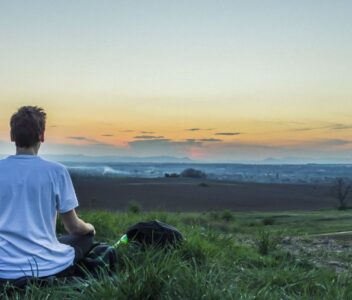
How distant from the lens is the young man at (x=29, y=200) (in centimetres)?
490

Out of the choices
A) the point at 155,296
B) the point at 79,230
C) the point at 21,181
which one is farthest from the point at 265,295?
the point at 21,181

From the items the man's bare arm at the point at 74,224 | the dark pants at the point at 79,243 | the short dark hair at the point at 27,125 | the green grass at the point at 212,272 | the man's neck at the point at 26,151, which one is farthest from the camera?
the dark pants at the point at 79,243

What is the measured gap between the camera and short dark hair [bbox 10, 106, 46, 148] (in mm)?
4848

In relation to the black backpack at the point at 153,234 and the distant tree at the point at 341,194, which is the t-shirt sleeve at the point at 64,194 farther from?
the distant tree at the point at 341,194

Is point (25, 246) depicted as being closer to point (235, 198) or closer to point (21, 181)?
point (21, 181)

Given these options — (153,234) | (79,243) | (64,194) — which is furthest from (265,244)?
(64,194)

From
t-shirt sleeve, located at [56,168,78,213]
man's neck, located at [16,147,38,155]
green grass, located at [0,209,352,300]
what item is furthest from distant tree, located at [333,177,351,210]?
man's neck, located at [16,147,38,155]

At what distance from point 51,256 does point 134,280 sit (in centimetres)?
82

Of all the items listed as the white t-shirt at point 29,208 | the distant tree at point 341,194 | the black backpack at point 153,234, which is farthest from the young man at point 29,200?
the distant tree at point 341,194

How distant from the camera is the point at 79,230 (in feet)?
17.6

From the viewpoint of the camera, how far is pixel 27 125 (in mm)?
4844

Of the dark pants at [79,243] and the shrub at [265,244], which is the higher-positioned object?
the dark pants at [79,243]

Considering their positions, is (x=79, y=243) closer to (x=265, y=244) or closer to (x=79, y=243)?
(x=79, y=243)

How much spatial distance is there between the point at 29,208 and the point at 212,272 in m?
1.51
